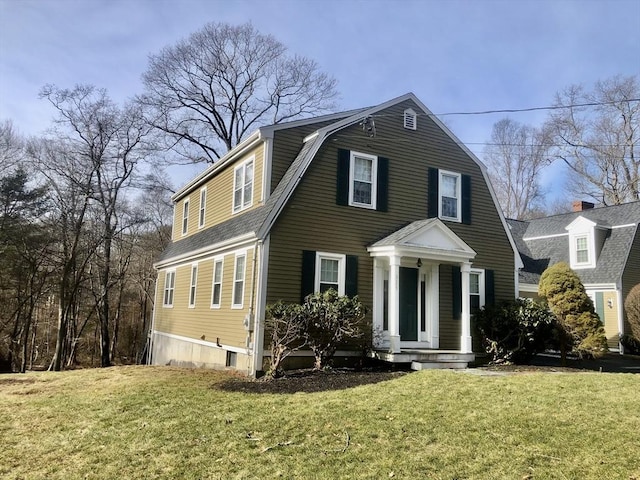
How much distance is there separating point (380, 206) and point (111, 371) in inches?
313

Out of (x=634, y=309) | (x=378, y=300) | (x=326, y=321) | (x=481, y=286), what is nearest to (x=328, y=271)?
(x=378, y=300)

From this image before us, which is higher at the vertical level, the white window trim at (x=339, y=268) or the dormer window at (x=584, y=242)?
the dormer window at (x=584, y=242)

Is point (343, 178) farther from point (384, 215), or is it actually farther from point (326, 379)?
point (326, 379)

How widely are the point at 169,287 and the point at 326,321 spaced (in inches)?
391

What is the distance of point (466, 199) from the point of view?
537 inches

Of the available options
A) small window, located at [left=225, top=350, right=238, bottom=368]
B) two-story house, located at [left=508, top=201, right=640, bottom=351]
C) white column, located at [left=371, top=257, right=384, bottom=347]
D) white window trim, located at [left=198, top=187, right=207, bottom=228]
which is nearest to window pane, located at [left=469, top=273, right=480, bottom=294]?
white column, located at [left=371, top=257, right=384, bottom=347]

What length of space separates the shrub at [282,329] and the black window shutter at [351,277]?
1.78m

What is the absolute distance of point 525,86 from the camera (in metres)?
11.8

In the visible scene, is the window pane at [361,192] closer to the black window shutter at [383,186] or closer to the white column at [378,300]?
the black window shutter at [383,186]

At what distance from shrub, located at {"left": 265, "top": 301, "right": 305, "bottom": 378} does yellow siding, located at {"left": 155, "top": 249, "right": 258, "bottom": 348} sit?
1.04 meters

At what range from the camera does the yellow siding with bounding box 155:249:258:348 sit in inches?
448

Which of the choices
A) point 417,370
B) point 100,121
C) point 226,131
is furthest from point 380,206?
point 226,131

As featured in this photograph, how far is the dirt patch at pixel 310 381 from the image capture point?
8.66 metres

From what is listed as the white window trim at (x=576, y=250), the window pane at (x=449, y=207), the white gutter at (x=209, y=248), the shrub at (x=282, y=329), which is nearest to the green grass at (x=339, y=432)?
the shrub at (x=282, y=329)
